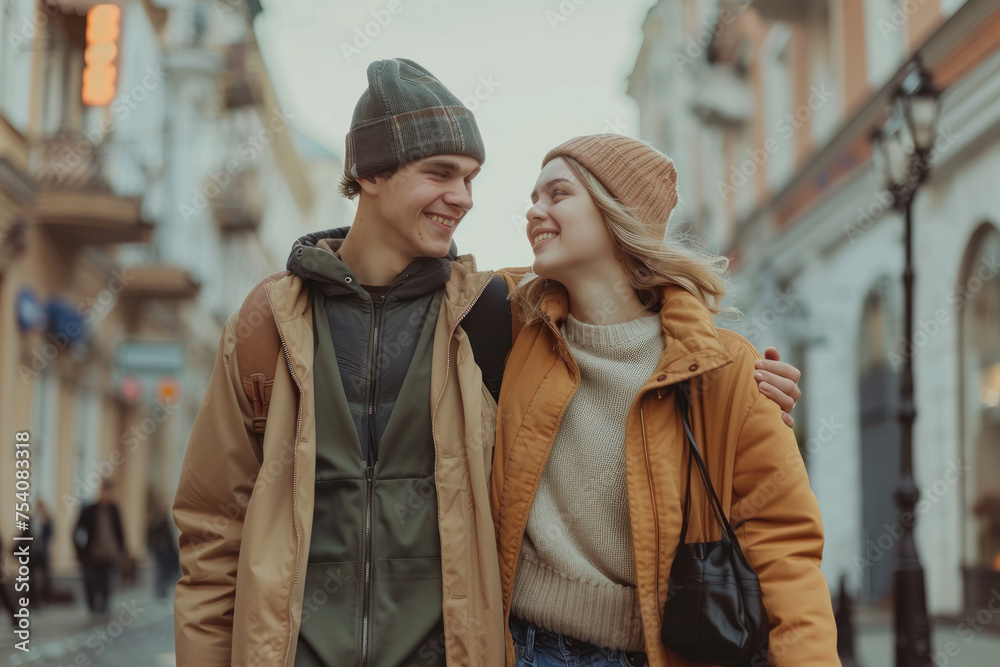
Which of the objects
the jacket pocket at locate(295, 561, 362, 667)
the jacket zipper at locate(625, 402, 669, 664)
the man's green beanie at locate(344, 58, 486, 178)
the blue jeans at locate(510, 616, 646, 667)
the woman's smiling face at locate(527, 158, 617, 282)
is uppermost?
the man's green beanie at locate(344, 58, 486, 178)

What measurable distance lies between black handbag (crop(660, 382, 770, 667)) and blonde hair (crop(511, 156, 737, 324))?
630 mm

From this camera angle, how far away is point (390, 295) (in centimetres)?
280

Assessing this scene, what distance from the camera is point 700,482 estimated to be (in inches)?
99.3

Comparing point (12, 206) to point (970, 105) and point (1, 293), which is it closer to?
point (1, 293)

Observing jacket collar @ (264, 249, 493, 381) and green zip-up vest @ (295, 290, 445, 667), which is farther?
jacket collar @ (264, 249, 493, 381)

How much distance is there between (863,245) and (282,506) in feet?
37.4

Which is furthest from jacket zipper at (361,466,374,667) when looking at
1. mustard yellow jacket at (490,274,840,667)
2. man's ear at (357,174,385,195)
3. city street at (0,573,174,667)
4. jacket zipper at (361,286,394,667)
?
city street at (0,573,174,667)

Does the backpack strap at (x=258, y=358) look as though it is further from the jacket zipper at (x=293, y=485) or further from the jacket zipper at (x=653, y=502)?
the jacket zipper at (x=653, y=502)

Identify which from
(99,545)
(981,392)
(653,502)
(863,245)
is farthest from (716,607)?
(863,245)

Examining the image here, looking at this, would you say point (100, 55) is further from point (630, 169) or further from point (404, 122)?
point (630, 169)

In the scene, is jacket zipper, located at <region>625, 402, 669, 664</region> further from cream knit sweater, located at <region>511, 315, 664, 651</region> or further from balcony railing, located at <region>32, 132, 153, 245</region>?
balcony railing, located at <region>32, 132, 153, 245</region>

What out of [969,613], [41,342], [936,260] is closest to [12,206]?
[41,342]

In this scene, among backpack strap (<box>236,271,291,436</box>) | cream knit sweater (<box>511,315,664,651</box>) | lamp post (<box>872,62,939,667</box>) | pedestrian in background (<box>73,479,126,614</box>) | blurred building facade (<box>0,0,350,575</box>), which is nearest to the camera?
cream knit sweater (<box>511,315,664,651</box>)

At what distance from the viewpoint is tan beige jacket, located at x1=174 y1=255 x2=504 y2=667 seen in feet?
8.06
